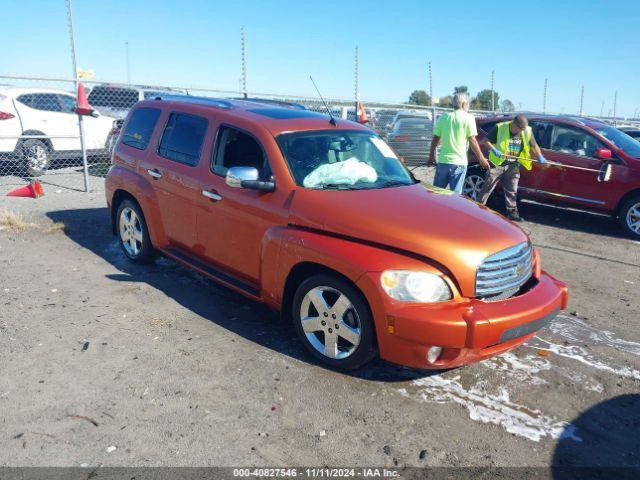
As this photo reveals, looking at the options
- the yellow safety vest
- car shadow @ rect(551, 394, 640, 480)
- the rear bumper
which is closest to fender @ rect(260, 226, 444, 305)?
the rear bumper

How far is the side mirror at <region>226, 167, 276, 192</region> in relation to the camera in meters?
4.08

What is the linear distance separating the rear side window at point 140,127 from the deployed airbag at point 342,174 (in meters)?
2.20

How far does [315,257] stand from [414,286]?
0.72 metres

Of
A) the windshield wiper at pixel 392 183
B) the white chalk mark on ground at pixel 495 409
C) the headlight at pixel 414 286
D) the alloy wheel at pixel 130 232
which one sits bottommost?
the white chalk mark on ground at pixel 495 409

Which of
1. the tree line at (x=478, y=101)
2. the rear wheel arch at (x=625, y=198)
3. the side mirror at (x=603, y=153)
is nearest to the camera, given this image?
the side mirror at (x=603, y=153)

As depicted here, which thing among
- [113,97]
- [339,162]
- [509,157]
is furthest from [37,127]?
[509,157]

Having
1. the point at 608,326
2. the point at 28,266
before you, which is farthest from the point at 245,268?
the point at 608,326

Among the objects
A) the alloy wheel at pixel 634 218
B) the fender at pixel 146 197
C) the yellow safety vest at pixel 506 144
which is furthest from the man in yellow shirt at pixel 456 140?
the fender at pixel 146 197

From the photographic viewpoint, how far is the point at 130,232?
5.96 meters

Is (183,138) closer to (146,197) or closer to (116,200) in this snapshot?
(146,197)

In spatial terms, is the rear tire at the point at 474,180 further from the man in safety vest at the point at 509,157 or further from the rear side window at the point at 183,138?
the rear side window at the point at 183,138

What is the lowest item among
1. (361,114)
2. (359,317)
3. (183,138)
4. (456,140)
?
(359,317)

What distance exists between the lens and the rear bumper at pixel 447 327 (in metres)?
3.25

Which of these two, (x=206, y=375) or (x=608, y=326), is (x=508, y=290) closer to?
(x=608, y=326)
